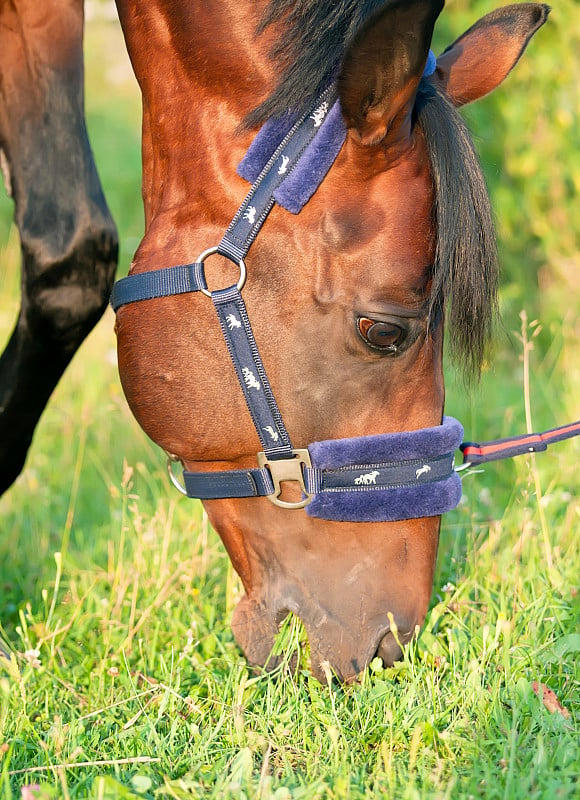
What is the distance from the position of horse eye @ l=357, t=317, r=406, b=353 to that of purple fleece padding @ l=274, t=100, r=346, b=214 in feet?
1.00

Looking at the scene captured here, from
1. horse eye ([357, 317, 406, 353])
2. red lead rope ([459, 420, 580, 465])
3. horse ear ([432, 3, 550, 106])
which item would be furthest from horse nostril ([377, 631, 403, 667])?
horse ear ([432, 3, 550, 106])

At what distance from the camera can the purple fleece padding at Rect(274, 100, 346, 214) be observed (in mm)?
2070

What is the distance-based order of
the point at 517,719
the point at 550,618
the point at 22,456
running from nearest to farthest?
the point at 517,719, the point at 550,618, the point at 22,456

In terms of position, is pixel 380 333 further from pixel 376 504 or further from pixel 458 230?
pixel 376 504

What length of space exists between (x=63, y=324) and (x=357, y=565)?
109 cm

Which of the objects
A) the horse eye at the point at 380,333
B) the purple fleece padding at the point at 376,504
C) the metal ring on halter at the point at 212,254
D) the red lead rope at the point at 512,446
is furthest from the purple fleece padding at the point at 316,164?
the red lead rope at the point at 512,446

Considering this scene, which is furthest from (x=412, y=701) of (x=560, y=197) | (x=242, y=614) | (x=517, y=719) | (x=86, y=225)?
(x=560, y=197)

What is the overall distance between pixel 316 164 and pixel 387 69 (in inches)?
10.4

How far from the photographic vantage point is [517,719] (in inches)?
77.5

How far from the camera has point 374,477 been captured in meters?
2.11

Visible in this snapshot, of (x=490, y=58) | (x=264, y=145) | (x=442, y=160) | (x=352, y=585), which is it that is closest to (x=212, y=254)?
(x=264, y=145)

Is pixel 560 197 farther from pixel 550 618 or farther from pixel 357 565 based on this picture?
pixel 357 565


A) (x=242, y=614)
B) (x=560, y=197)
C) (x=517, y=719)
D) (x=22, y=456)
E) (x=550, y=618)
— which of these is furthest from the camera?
(x=560, y=197)

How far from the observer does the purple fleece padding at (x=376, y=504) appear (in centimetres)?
211
